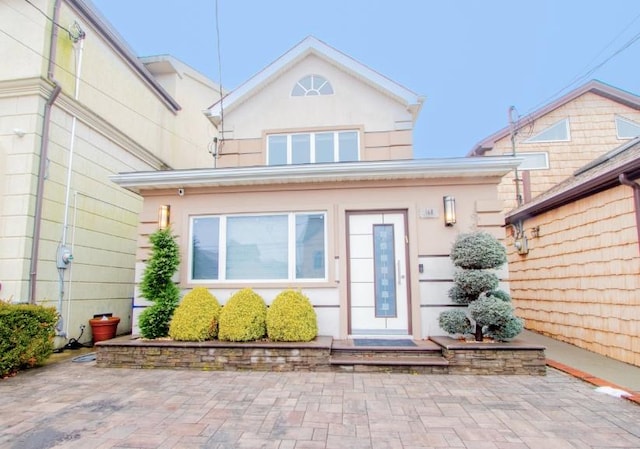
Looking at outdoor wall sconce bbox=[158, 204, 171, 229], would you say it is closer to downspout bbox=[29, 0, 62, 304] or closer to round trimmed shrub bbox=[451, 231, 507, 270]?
downspout bbox=[29, 0, 62, 304]

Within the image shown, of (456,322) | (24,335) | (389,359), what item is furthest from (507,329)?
(24,335)

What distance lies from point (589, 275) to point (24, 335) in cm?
811

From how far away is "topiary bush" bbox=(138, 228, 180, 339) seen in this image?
5480 millimetres

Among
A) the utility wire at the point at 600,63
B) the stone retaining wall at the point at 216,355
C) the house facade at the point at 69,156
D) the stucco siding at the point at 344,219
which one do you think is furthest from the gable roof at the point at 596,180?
the house facade at the point at 69,156

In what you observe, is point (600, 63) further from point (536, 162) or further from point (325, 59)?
point (325, 59)

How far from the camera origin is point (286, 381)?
4.45 m

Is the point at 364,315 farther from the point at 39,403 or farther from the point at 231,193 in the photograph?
the point at 39,403

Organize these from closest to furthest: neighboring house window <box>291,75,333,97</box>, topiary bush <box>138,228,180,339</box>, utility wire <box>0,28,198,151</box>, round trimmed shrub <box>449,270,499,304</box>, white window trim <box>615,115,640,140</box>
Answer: round trimmed shrub <box>449,270,499,304</box> < topiary bush <box>138,228,180,339</box> < utility wire <box>0,28,198,151</box> < neighboring house window <box>291,75,333,97</box> < white window trim <box>615,115,640,140</box>

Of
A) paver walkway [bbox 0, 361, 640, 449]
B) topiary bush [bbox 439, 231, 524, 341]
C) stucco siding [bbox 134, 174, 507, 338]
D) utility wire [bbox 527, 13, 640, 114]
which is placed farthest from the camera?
utility wire [bbox 527, 13, 640, 114]

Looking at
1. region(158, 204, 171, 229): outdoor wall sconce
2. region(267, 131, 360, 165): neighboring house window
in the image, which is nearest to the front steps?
region(158, 204, 171, 229): outdoor wall sconce

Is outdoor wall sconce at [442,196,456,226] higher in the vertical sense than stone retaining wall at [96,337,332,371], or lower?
higher

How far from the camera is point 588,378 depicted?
4.34m

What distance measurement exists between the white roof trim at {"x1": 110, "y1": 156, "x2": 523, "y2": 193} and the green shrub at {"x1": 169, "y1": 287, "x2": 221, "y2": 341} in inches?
70.6

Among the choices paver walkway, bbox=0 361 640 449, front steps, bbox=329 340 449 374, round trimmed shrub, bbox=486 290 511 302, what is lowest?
paver walkway, bbox=0 361 640 449
